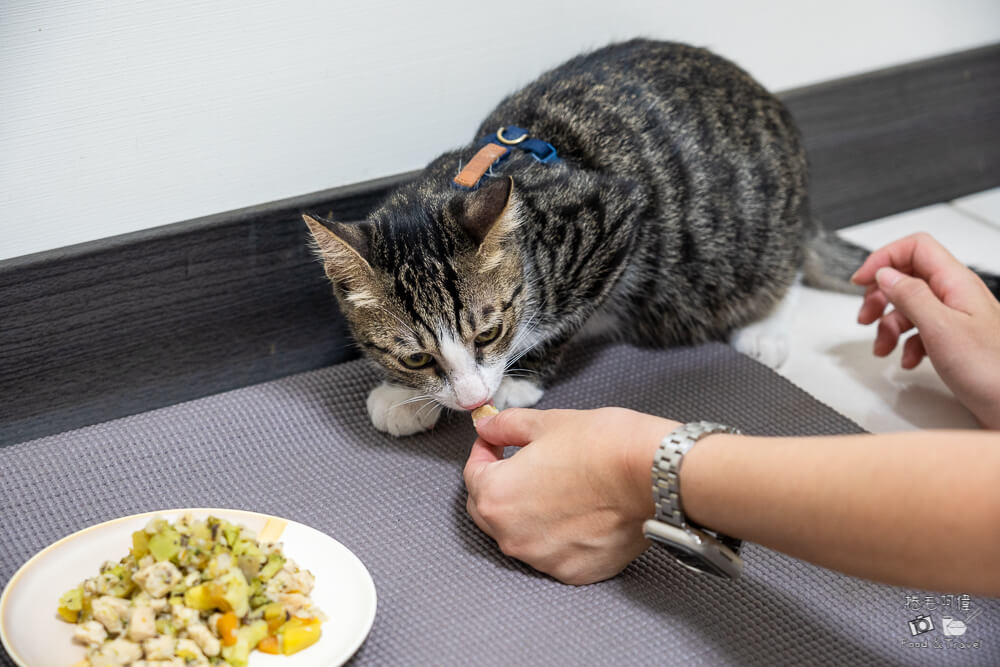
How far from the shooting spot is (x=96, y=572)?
898 mm

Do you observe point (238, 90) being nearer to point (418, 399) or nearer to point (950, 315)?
point (418, 399)

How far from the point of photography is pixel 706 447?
→ 0.81 m

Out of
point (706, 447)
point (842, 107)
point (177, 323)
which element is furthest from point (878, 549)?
point (842, 107)

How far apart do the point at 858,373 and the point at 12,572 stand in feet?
4.07

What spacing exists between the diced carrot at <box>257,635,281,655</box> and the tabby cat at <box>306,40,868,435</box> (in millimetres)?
387

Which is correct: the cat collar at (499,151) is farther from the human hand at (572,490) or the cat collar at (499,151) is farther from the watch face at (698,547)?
the watch face at (698,547)

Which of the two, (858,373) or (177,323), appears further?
(858,373)

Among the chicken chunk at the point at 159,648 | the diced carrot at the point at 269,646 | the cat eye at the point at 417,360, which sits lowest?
the diced carrot at the point at 269,646

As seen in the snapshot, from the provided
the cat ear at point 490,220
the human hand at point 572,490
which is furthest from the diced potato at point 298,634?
the cat ear at point 490,220

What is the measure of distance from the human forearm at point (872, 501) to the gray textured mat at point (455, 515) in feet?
0.71

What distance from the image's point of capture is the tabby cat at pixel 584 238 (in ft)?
3.63

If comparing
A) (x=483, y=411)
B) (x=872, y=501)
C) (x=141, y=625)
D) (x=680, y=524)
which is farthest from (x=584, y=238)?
(x=141, y=625)

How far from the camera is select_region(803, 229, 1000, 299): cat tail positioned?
1.63 meters

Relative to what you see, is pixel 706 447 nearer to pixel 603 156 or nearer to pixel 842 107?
pixel 603 156
